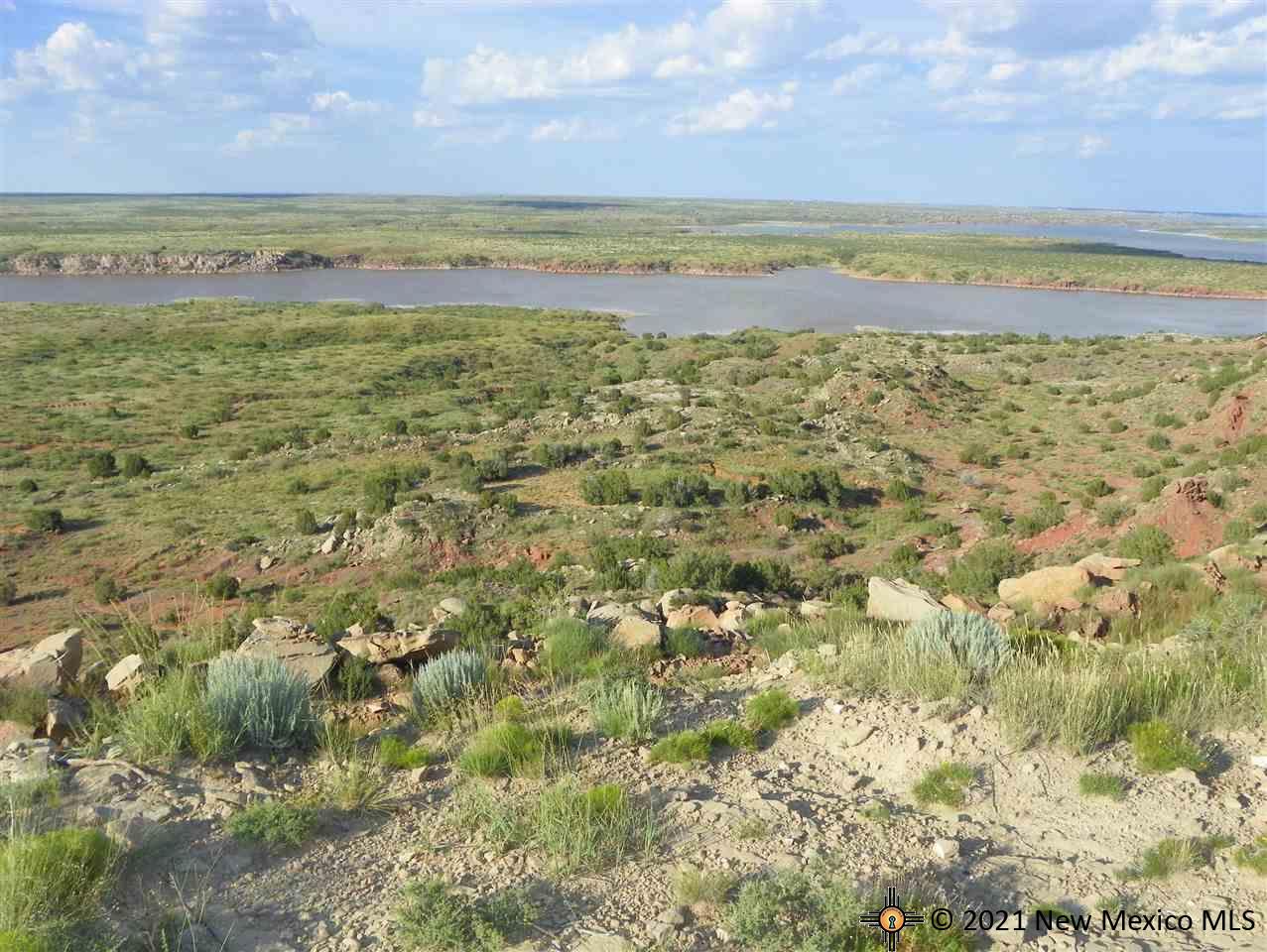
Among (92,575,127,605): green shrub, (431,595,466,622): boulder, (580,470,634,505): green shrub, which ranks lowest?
(92,575,127,605): green shrub

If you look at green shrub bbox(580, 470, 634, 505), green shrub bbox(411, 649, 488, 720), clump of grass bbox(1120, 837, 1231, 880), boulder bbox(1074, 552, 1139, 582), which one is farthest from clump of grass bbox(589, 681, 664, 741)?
green shrub bbox(580, 470, 634, 505)

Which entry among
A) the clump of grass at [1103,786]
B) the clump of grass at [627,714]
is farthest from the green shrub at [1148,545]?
the clump of grass at [627,714]

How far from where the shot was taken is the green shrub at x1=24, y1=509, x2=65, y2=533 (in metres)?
20.8

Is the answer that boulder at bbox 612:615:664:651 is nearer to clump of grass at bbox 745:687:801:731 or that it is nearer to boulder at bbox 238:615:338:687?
clump of grass at bbox 745:687:801:731

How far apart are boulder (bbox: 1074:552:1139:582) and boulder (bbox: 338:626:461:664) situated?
329 inches

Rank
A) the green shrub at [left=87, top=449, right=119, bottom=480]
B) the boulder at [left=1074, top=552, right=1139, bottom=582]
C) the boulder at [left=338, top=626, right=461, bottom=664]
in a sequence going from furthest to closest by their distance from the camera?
the green shrub at [left=87, top=449, right=119, bottom=480] < the boulder at [left=1074, top=552, right=1139, bottom=582] < the boulder at [left=338, top=626, right=461, bottom=664]

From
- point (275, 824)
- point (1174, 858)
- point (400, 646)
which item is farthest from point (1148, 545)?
point (275, 824)

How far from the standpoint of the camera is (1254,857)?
16.2ft

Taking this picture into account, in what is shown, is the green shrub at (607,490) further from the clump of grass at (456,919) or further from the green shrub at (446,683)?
the clump of grass at (456,919)

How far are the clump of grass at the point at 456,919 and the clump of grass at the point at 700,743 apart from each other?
179 centimetres

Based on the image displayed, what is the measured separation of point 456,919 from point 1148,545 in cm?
1337

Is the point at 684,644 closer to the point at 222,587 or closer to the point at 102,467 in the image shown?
the point at 222,587

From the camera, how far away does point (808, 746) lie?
21.1 ft

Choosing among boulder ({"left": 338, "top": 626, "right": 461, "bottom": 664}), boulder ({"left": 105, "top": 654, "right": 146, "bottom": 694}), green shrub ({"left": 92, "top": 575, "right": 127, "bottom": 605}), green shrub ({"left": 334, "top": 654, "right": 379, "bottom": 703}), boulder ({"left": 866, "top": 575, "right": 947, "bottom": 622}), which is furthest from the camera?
green shrub ({"left": 92, "top": 575, "right": 127, "bottom": 605})
